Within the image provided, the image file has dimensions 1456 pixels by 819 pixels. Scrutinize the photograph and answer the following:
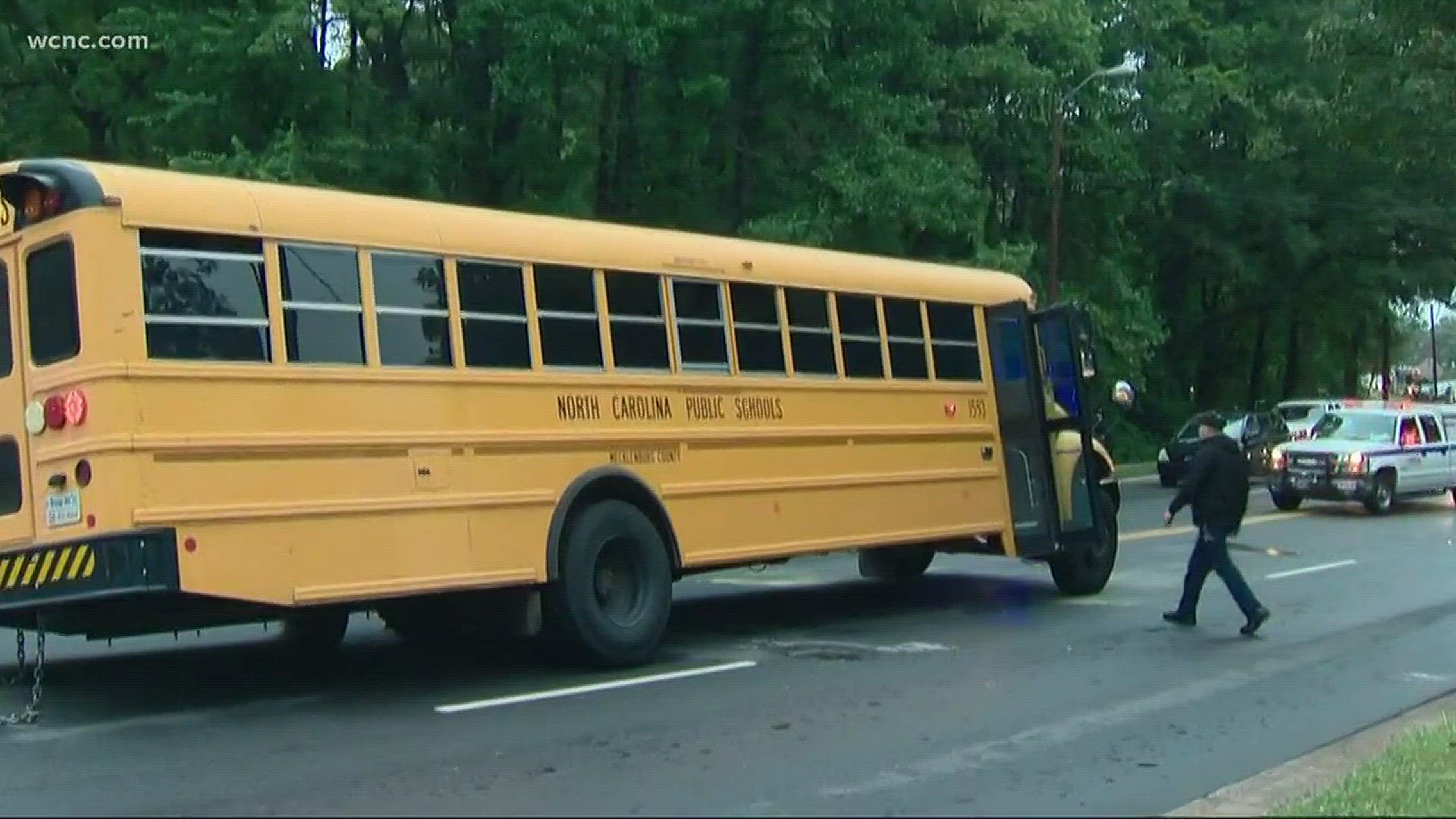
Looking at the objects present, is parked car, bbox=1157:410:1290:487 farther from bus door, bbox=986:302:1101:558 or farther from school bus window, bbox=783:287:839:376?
school bus window, bbox=783:287:839:376

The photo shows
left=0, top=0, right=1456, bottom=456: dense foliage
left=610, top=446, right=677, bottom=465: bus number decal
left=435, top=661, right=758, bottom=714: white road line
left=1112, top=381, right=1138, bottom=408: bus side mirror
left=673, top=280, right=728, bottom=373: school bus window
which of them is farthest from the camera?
left=0, top=0, right=1456, bottom=456: dense foliage

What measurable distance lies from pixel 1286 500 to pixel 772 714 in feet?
63.4

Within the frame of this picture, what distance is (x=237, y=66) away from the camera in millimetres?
24688

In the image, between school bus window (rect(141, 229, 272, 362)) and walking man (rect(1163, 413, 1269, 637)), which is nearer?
school bus window (rect(141, 229, 272, 362))

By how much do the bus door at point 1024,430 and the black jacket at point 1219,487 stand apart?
1544mm

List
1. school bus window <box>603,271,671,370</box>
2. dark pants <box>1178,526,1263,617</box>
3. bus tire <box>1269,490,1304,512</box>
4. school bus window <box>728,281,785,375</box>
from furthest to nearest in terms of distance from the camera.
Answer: bus tire <box>1269,490,1304,512</box> < dark pants <box>1178,526,1263,617</box> < school bus window <box>728,281,785,375</box> < school bus window <box>603,271,671,370</box>

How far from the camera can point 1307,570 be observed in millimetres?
17719

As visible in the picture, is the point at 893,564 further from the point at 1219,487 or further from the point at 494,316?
the point at 494,316

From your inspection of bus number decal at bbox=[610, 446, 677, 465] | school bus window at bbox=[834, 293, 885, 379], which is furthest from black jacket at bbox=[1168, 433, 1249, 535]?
bus number decal at bbox=[610, 446, 677, 465]

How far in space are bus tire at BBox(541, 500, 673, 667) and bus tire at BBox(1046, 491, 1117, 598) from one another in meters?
5.18

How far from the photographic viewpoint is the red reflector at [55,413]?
8.54 m

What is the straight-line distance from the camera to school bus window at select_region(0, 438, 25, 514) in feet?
28.8

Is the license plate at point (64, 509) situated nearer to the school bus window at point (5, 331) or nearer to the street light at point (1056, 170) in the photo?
the school bus window at point (5, 331)

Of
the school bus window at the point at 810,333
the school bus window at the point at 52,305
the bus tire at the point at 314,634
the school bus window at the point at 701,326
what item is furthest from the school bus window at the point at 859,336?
the school bus window at the point at 52,305
